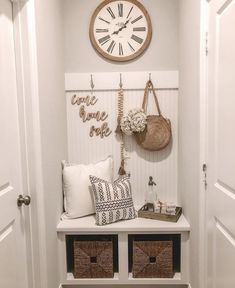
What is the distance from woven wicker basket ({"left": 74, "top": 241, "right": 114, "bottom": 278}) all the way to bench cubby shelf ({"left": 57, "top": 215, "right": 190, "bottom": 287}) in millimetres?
54

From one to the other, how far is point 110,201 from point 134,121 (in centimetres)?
66

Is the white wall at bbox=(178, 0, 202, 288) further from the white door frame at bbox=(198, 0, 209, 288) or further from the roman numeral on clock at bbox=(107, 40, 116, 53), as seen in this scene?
the roman numeral on clock at bbox=(107, 40, 116, 53)

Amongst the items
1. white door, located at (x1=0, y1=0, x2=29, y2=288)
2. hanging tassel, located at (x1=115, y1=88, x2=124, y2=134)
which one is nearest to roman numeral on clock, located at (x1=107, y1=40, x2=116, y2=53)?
hanging tassel, located at (x1=115, y1=88, x2=124, y2=134)

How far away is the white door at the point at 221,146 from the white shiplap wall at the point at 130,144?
32.3 inches

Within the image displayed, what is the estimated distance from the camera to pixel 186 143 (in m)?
2.08

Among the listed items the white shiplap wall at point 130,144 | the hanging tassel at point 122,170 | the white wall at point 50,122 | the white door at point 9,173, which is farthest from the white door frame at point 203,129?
the white door at point 9,173

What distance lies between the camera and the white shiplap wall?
7.86 ft

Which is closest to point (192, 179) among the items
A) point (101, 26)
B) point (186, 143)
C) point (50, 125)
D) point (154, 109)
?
point (186, 143)

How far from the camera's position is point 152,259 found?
2092 millimetres

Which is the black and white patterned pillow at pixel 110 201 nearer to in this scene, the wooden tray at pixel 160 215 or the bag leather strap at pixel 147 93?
the wooden tray at pixel 160 215

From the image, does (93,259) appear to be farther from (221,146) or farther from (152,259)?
(221,146)

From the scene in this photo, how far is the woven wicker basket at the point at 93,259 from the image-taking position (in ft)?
6.83

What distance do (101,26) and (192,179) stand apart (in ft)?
4.73

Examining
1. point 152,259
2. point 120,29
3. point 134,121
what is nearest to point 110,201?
point 152,259
